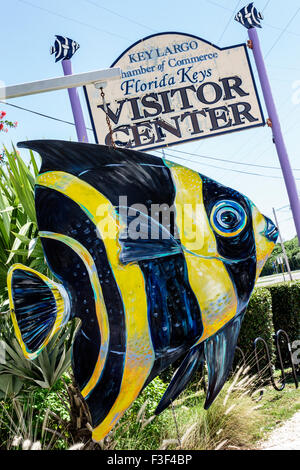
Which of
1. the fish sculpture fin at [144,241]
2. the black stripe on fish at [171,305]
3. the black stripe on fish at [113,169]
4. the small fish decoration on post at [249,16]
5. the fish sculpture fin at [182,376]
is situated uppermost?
the small fish decoration on post at [249,16]

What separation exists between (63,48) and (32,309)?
458 cm

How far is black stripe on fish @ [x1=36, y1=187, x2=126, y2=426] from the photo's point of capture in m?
2.02

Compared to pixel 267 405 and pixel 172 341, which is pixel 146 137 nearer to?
pixel 267 405

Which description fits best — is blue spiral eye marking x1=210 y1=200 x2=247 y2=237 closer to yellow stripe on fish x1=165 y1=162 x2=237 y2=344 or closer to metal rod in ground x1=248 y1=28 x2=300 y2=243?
yellow stripe on fish x1=165 y1=162 x2=237 y2=344

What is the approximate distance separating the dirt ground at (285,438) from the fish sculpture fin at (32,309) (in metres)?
2.52

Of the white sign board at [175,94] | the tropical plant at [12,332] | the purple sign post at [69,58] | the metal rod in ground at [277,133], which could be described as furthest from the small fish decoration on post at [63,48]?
the tropical plant at [12,332]

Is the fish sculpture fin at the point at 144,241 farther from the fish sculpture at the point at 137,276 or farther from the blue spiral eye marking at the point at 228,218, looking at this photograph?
the blue spiral eye marking at the point at 228,218

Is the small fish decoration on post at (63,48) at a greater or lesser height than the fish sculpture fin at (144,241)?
greater

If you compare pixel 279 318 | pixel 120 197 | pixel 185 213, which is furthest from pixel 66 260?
pixel 279 318

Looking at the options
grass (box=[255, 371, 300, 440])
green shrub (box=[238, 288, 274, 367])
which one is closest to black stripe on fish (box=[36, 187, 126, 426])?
grass (box=[255, 371, 300, 440])

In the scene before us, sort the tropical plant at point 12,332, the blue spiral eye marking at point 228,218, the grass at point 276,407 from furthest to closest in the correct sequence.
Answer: the grass at point 276,407 → the tropical plant at point 12,332 → the blue spiral eye marking at point 228,218

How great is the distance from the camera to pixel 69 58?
555 cm

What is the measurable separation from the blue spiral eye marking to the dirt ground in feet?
7.62

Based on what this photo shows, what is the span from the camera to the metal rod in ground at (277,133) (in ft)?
18.5
